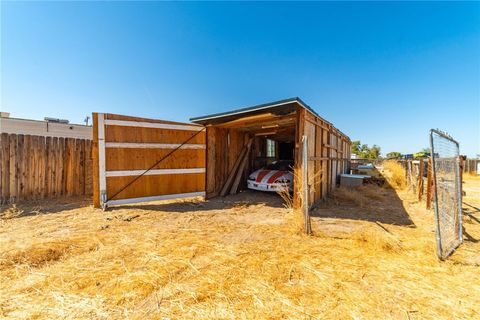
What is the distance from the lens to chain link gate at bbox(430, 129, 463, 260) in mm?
2762

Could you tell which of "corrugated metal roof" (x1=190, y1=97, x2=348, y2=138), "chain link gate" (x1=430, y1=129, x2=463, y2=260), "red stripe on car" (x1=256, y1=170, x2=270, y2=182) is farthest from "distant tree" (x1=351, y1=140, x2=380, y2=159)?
"chain link gate" (x1=430, y1=129, x2=463, y2=260)

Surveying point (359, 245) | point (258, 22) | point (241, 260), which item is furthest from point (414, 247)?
point (258, 22)

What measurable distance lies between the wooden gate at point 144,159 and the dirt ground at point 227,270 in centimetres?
109

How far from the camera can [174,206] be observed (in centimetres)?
547

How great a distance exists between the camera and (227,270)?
7.50ft

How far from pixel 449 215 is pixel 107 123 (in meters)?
7.42

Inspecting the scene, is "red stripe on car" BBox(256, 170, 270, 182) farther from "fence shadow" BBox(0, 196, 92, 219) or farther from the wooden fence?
the wooden fence

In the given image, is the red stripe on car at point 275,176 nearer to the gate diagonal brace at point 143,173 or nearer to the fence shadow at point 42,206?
the gate diagonal brace at point 143,173

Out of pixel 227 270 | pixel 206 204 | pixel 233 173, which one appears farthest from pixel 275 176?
pixel 227 270

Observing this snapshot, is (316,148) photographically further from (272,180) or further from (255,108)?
(255,108)

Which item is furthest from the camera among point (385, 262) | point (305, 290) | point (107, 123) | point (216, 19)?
point (216, 19)

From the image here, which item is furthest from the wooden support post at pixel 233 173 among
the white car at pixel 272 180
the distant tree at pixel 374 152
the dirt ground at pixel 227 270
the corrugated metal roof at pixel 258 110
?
the distant tree at pixel 374 152

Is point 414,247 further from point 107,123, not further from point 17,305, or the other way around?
point 107,123

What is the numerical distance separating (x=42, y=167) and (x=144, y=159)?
3058 millimetres
